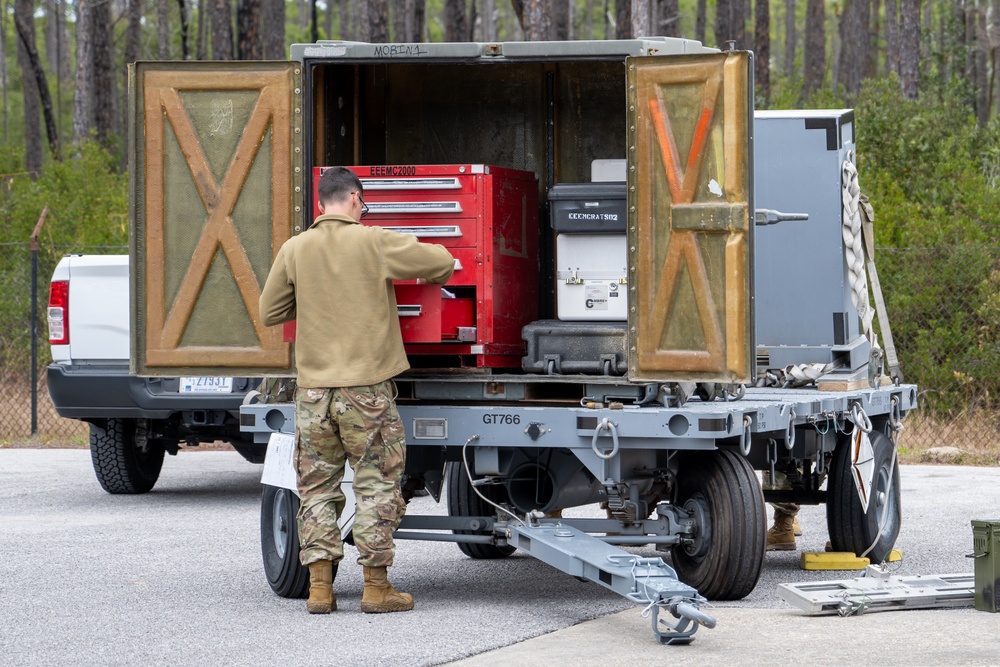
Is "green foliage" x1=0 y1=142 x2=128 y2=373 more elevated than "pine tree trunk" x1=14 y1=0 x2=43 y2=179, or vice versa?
"pine tree trunk" x1=14 y1=0 x2=43 y2=179

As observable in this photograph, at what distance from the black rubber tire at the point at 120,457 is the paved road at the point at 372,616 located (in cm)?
87

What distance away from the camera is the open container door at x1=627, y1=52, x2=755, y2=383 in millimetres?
6613

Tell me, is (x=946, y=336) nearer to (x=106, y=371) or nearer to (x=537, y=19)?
(x=537, y=19)

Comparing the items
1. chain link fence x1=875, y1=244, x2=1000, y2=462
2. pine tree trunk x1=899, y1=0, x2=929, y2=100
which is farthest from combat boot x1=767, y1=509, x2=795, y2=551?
pine tree trunk x1=899, y1=0, x2=929, y2=100

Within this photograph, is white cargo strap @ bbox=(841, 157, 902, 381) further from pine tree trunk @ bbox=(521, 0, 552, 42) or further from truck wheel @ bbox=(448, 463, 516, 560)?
pine tree trunk @ bbox=(521, 0, 552, 42)

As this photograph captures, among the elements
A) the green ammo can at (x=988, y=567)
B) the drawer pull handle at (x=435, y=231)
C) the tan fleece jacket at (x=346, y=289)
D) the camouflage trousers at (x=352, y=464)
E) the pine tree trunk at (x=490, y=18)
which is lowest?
the green ammo can at (x=988, y=567)

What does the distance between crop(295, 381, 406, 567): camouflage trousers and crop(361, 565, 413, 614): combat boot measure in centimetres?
7

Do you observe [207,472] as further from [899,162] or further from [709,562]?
[899,162]

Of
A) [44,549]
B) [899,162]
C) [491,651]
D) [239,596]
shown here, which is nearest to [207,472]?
[44,549]

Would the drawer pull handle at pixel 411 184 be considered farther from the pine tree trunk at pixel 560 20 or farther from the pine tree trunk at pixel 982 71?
the pine tree trunk at pixel 982 71

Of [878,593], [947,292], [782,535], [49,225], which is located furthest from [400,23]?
[878,593]

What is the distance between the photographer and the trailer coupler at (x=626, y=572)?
228 inches

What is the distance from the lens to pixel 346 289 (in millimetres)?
6707

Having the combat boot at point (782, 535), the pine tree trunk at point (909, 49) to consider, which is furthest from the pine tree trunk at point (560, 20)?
the combat boot at point (782, 535)
